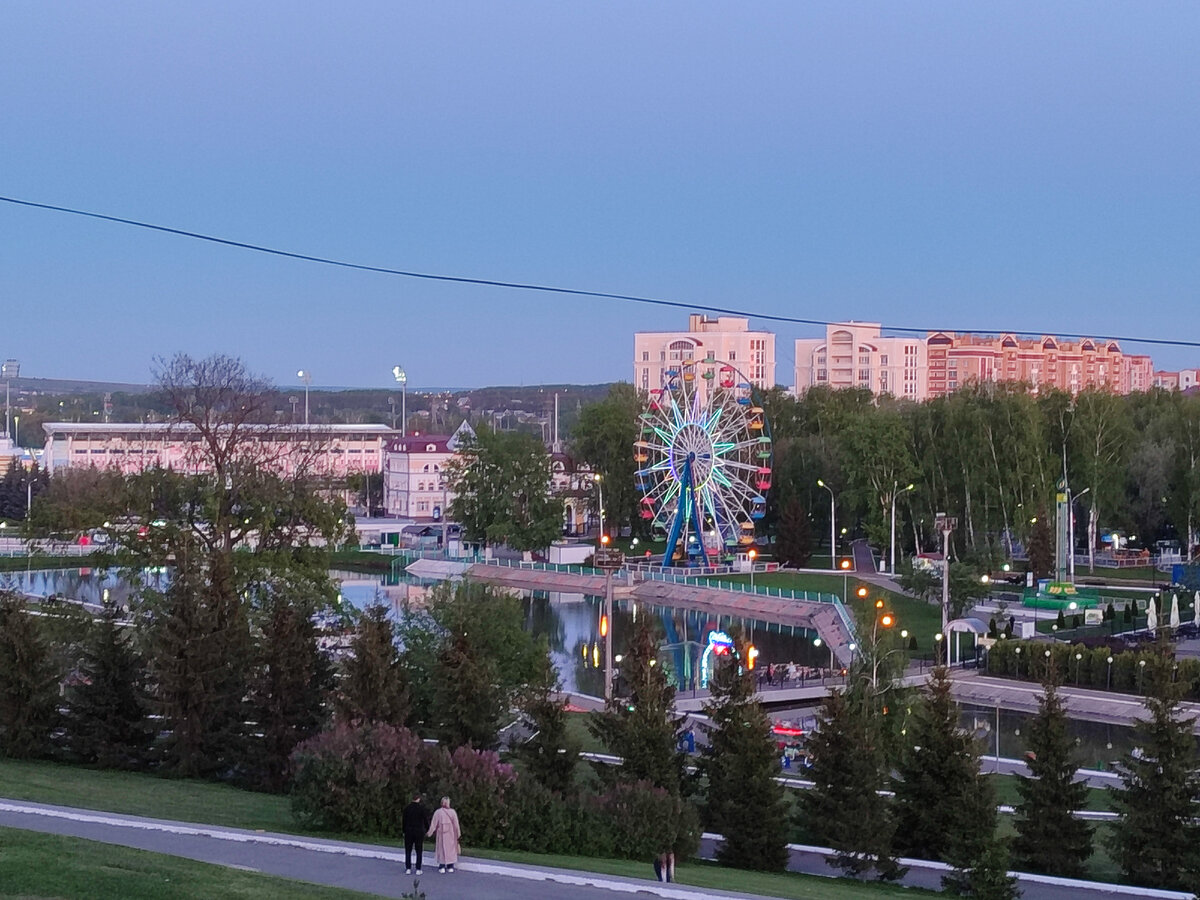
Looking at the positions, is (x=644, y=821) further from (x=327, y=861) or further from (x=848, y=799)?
(x=327, y=861)

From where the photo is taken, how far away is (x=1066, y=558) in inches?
1863

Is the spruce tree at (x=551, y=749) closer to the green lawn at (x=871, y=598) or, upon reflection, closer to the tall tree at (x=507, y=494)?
the green lawn at (x=871, y=598)

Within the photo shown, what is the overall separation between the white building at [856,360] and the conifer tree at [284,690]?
112262 mm

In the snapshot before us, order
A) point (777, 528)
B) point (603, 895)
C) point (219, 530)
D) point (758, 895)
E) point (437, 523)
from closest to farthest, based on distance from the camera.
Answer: point (603, 895), point (758, 895), point (219, 530), point (777, 528), point (437, 523)

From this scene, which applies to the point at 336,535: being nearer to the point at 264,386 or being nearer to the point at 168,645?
the point at 168,645

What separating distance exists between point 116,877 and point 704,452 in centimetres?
4528

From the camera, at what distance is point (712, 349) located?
12144 centimetres

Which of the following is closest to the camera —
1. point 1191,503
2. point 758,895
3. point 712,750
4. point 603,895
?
point 603,895

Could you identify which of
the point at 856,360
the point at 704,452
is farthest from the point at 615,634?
the point at 856,360

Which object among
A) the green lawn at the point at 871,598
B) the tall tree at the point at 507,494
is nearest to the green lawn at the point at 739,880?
the green lawn at the point at 871,598

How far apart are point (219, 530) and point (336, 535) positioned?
192 centimetres

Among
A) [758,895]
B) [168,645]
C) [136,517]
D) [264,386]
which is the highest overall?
[264,386]

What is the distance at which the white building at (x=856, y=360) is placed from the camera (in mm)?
129875

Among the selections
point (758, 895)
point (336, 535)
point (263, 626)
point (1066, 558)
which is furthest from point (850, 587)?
point (758, 895)
